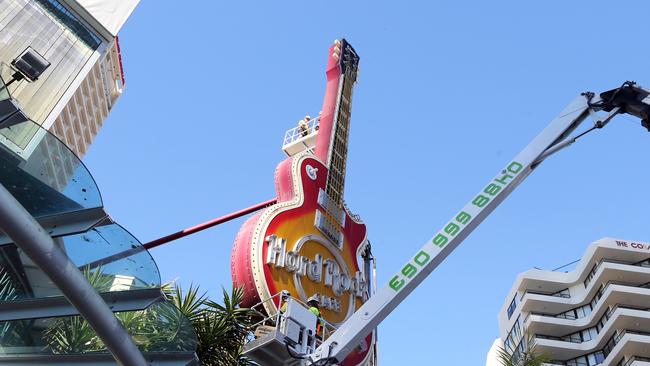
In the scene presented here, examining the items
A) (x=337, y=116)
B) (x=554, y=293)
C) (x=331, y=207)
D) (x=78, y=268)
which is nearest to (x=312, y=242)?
(x=331, y=207)

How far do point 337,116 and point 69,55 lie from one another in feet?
79.7

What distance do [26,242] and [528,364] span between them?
13.5 metres

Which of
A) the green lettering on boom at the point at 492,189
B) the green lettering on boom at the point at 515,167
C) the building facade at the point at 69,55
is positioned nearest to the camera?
the green lettering on boom at the point at 492,189

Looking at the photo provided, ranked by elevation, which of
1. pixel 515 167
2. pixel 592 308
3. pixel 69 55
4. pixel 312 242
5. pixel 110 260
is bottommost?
pixel 110 260

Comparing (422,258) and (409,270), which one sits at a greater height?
(422,258)

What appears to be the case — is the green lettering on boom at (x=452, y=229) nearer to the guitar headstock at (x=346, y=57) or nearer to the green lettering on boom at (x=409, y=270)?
the green lettering on boom at (x=409, y=270)

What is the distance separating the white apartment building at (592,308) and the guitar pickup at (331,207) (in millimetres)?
38557

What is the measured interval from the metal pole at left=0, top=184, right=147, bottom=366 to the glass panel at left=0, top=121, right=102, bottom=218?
1.55 meters

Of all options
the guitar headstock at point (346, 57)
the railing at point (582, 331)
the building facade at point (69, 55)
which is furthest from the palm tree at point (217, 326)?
the railing at point (582, 331)

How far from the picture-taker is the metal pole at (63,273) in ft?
25.8

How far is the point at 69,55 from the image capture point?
46.0 meters

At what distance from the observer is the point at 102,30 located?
48469 millimetres

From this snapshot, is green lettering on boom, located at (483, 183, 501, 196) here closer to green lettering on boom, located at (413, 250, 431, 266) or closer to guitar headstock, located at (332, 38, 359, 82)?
green lettering on boom, located at (413, 250, 431, 266)

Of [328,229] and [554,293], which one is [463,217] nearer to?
[328,229]
